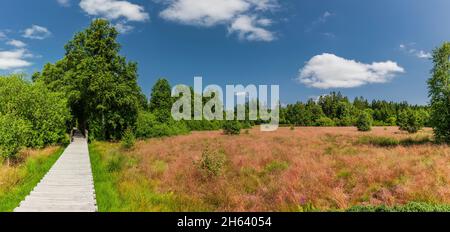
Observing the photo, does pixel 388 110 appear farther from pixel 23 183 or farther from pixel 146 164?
pixel 23 183

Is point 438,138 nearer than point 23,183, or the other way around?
point 23,183

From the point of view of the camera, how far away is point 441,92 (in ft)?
95.4

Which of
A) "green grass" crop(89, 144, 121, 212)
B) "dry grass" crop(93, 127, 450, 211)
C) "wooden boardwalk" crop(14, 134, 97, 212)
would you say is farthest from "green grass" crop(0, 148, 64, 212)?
"dry grass" crop(93, 127, 450, 211)

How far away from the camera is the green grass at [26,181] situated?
36.7 feet

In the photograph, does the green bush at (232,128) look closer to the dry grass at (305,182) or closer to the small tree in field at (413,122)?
the small tree in field at (413,122)

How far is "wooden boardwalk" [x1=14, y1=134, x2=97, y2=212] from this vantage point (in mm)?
10352

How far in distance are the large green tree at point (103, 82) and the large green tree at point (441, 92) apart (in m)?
26.7

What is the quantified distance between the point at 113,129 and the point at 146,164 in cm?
1853

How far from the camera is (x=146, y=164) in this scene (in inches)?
797

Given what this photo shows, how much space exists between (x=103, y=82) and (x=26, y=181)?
20952 millimetres

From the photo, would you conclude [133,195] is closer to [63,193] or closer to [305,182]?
[63,193]

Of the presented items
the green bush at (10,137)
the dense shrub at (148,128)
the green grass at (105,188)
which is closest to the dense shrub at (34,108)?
the green bush at (10,137)

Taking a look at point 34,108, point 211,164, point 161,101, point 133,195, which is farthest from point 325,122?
point 133,195
